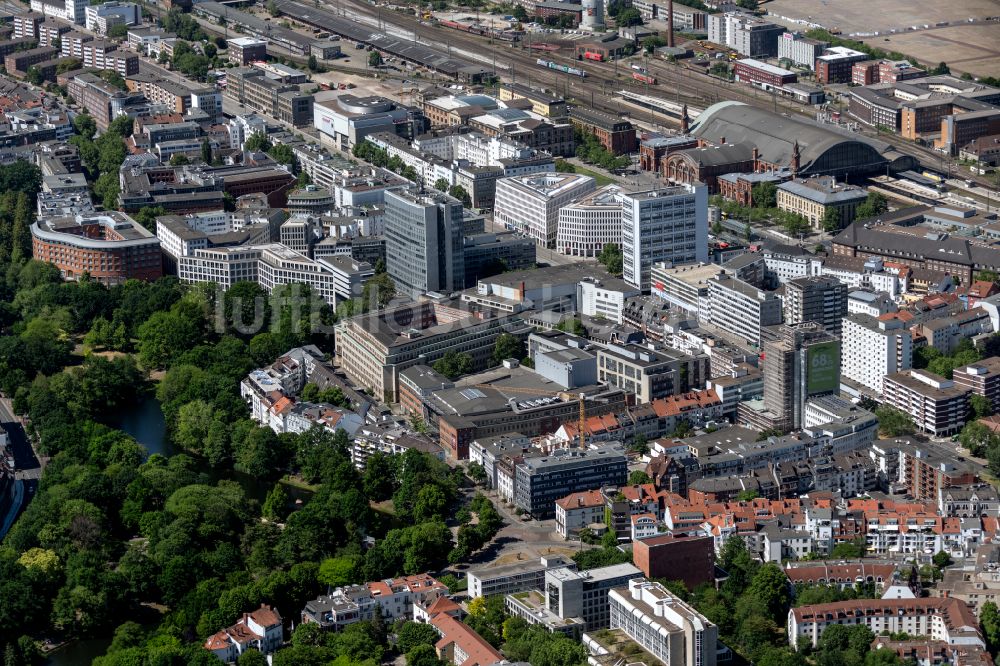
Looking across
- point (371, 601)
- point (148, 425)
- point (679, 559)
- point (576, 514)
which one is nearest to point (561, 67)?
point (148, 425)

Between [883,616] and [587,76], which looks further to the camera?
[587,76]

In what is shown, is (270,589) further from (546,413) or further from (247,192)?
(247,192)

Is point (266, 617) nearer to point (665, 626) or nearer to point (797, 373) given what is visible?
point (665, 626)

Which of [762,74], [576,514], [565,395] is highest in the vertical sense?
[762,74]

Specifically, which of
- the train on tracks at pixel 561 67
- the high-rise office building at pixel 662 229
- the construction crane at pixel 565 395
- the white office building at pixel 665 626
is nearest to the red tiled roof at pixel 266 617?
the white office building at pixel 665 626

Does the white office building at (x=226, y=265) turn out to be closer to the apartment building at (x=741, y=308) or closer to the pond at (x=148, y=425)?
the pond at (x=148, y=425)

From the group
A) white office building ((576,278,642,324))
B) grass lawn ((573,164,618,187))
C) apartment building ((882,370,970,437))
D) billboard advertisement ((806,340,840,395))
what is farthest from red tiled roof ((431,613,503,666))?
grass lawn ((573,164,618,187))

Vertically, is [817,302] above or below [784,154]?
above
